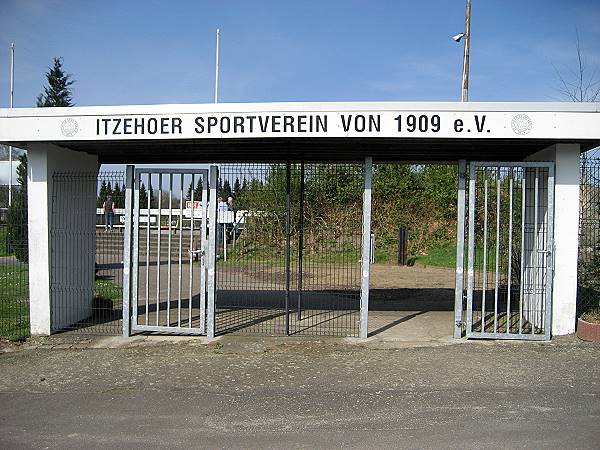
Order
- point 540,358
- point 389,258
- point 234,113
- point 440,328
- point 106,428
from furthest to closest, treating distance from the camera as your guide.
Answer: point 389,258 < point 440,328 < point 234,113 < point 540,358 < point 106,428

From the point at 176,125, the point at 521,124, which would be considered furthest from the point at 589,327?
the point at 176,125

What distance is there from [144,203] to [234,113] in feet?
6.80

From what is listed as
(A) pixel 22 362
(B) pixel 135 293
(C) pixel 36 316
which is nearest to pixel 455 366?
(B) pixel 135 293

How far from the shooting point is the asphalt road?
5199mm

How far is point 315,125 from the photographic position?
8.27 m

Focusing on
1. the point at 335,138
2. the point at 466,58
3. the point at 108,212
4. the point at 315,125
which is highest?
the point at 466,58

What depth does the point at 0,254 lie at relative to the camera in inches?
482

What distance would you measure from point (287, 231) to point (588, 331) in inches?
176

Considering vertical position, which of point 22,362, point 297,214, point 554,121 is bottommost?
point 22,362

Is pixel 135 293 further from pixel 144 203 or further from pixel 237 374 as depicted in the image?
pixel 237 374

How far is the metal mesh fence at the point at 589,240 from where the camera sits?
9211 mm

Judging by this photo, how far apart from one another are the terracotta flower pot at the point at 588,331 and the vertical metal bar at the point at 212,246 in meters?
5.28

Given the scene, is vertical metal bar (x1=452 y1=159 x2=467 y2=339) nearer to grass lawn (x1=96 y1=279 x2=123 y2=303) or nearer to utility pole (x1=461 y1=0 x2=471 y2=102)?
grass lawn (x1=96 y1=279 x2=123 y2=303)

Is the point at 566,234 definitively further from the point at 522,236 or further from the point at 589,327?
the point at 589,327
